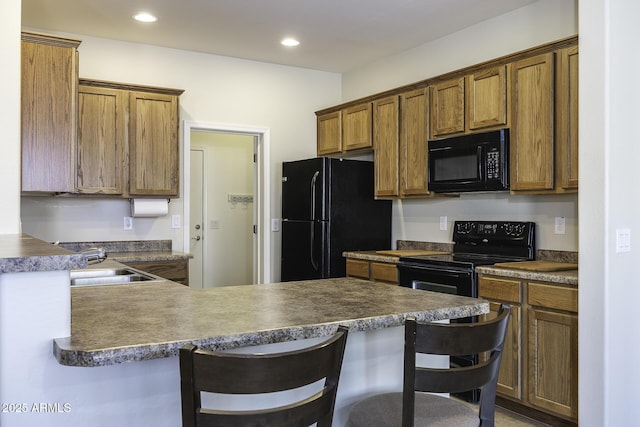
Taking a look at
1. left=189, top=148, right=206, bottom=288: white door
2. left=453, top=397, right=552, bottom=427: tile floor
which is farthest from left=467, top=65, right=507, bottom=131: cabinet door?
left=189, top=148, right=206, bottom=288: white door

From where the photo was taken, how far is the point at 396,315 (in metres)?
1.52

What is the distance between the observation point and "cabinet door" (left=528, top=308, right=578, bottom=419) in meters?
2.80

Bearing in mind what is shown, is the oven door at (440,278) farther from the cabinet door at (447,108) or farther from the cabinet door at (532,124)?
the cabinet door at (447,108)

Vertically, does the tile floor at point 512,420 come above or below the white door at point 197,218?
below

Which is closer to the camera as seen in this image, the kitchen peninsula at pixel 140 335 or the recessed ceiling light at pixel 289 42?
the kitchen peninsula at pixel 140 335

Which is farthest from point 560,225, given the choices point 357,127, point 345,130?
point 345,130

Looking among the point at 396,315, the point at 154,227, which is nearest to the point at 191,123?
the point at 154,227

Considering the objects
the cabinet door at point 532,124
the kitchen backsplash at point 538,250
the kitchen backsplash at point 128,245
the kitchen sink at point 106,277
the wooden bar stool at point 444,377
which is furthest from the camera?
the kitchen backsplash at point 128,245

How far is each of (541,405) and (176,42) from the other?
385 centimetres

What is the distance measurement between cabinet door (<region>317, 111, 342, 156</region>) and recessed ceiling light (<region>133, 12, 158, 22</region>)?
1.88 m

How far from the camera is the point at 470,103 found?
3.67 metres

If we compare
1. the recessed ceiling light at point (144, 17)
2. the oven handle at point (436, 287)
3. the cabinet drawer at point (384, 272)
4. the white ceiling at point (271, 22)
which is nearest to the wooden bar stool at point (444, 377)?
the oven handle at point (436, 287)

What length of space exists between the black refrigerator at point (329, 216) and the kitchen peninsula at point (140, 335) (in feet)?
8.78

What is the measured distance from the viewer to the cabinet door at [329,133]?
5.05 m
